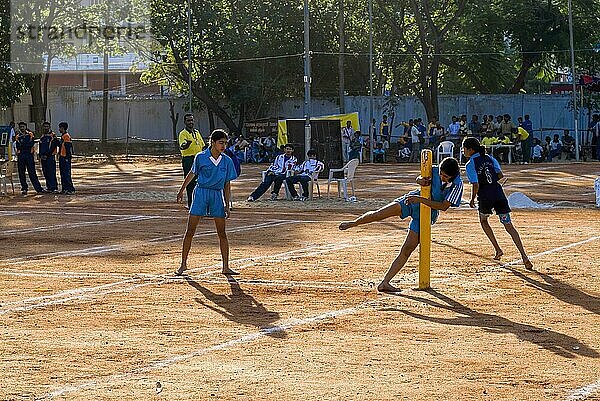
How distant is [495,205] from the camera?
1367cm

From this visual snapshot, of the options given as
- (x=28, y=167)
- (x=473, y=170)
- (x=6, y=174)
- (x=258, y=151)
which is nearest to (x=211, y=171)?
(x=473, y=170)

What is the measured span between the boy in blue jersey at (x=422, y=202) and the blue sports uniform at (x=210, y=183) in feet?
6.64

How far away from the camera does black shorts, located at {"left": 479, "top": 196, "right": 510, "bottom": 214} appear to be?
13.6 m

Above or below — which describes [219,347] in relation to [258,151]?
below

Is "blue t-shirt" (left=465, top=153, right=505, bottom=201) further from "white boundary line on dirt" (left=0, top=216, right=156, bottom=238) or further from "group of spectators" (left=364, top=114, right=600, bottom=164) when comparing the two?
"group of spectators" (left=364, top=114, right=600, bottom=164)

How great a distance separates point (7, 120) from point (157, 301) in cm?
5008

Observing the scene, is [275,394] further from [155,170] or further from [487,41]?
[487,41]

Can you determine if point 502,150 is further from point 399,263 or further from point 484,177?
point 399,263

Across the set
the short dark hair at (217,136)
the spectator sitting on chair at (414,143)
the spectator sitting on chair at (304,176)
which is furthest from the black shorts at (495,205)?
the spectator sitting on chair at (414,143)

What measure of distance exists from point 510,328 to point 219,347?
8.59 feet

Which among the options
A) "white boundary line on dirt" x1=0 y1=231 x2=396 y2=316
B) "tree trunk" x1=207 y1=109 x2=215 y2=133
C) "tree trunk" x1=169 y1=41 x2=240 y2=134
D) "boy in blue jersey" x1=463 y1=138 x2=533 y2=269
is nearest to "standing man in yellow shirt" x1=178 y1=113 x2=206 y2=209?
"white boundary line on dirt" x1=0 y1=231 x2=396 y2=316

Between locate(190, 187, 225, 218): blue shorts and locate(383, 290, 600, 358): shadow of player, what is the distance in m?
2.89

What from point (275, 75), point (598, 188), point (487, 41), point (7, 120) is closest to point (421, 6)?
point (487, 41)

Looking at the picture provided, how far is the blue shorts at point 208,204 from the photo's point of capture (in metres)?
12.9
